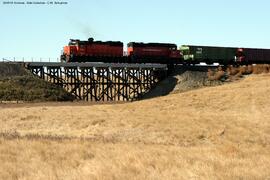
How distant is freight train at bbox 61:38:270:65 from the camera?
63969 millimetres

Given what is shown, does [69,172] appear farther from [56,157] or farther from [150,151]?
[150,151]

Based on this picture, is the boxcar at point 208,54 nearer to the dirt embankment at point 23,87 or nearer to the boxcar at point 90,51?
the boxcar at point 90,51

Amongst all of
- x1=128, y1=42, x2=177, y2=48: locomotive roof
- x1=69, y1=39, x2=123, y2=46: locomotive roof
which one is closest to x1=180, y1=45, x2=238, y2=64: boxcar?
x1=128, y1=42, x2=177, y2=48: locomotive roof

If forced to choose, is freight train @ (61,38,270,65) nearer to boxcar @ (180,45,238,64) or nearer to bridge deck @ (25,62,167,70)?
boxcar @ (180,45,238,64)

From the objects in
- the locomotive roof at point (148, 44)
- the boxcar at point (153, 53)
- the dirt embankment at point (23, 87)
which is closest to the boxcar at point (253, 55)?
the boxcar at point (153, 53)

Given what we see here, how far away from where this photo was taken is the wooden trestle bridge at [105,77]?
63906 millimetres

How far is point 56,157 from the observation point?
1561cm

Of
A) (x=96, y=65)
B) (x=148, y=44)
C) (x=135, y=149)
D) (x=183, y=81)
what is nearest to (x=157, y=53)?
(x=148, y=44)

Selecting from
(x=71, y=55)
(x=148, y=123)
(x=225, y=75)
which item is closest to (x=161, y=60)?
(x=225, y=75)

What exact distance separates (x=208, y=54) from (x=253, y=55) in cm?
743

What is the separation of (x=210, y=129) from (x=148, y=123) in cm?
433

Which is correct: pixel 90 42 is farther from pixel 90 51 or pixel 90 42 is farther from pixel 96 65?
pixel 96 65

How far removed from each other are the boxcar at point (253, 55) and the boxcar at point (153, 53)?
9713mm

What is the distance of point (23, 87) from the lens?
58125mm
